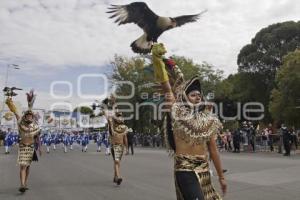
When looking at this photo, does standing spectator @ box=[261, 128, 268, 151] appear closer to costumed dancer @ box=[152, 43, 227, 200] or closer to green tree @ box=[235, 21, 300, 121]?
costumed dancer @ box=[152, 43, 227, 200]

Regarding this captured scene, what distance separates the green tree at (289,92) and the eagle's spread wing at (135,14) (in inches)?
1073

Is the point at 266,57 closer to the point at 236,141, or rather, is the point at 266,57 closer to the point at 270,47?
the point at 270,47

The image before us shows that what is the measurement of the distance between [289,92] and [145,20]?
1143 inches

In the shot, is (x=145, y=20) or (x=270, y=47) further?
(x=270, y=47)

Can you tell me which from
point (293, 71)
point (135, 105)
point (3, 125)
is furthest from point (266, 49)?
point (3, 125)

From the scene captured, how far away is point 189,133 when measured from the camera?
15.9ft

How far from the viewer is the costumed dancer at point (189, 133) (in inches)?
184

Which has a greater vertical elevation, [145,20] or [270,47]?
[270,47]

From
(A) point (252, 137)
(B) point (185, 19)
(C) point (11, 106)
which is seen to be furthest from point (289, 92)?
(B) point (185, 19)

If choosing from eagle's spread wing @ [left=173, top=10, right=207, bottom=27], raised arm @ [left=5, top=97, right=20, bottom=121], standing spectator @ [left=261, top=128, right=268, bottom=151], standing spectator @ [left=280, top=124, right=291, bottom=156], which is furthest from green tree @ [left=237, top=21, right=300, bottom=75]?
eagle's spread wing @ [left=173, top=10, right=207, bottom=27]

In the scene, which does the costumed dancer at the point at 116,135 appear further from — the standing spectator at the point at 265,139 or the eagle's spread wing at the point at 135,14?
the standing spectator at the point at 265,139

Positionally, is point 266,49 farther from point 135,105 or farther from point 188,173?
point 188,173

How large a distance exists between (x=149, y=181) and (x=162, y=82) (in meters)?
7.24

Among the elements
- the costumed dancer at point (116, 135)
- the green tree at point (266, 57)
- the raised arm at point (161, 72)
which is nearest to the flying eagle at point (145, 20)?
the raised arm at point (161, 72)
